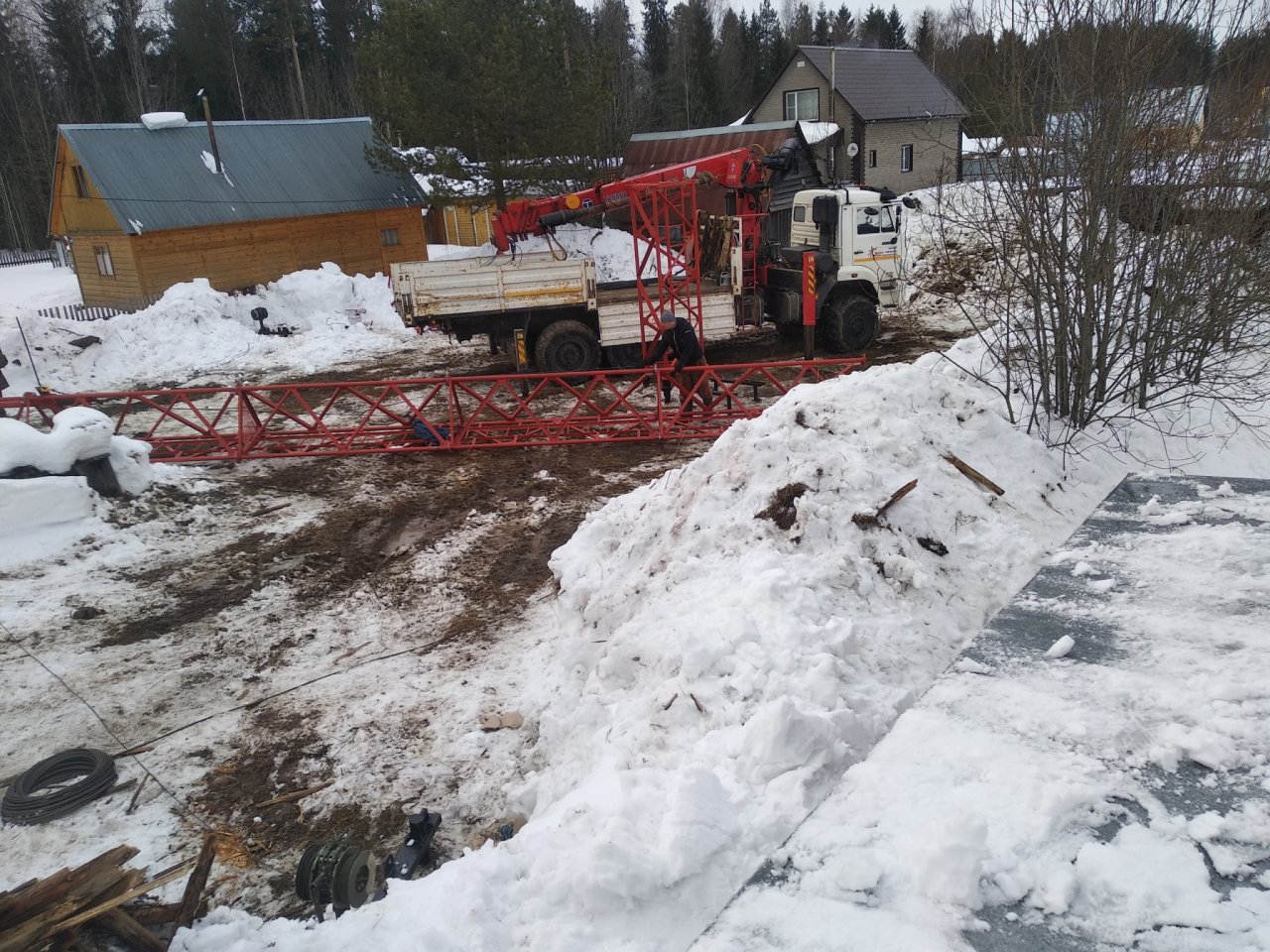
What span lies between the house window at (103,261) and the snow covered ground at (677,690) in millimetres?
16909

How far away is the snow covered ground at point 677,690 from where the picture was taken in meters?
2.93

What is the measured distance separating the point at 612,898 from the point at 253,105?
158ft

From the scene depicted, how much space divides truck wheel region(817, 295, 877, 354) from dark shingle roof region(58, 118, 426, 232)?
1547 cm

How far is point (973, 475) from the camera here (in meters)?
5.65

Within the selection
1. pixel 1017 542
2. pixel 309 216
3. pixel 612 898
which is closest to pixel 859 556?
pixel 1017 542

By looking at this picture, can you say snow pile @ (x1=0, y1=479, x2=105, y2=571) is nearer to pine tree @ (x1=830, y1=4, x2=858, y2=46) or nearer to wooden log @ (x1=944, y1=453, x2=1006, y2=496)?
wooden log @ (x1=944, y1=453, x2=1006, y2=496)

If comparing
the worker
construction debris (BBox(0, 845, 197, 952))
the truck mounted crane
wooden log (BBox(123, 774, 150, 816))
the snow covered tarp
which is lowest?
wooden log (BBox(123, 774, 150, 816))

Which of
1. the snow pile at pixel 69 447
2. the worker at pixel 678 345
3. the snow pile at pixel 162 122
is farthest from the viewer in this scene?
the snow pile at pixel 162 122

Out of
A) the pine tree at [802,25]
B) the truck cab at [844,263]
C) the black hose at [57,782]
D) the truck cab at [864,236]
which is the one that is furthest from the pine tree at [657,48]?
the black hose at [57,782]

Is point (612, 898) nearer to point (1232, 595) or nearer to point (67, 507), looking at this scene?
point (1232, 595)

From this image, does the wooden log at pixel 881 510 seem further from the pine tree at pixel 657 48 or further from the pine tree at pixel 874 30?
the pine tree at pixel 874 30

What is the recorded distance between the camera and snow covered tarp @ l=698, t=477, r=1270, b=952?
103 inches

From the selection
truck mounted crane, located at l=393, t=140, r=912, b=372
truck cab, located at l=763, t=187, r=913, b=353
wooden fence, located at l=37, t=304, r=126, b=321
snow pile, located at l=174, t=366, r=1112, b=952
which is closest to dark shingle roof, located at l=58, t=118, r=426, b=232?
wooden fence, located at l=37, t=304, r=126, b=321

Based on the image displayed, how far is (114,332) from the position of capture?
58.0ft
